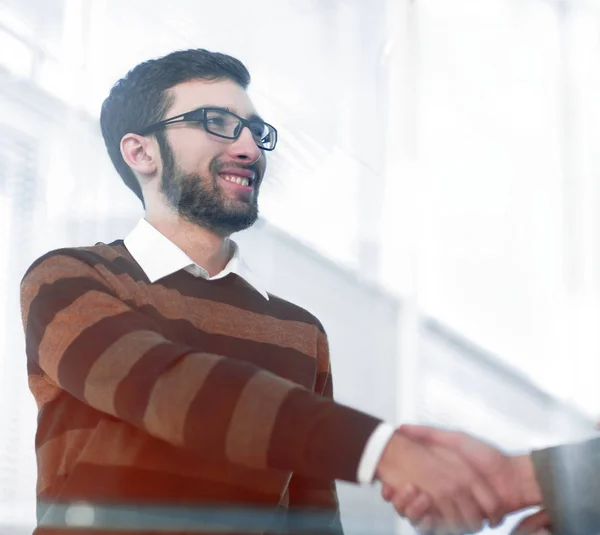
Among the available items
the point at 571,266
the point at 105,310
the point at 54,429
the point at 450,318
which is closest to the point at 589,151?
the point at 571,266

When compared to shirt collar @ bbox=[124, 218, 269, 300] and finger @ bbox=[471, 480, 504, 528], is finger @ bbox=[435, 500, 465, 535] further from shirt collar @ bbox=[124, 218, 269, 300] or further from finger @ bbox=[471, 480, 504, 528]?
shirt collar @ bbox=[124, 218, 269, 300]

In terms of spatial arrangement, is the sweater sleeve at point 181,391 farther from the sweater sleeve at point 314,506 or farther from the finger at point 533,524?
the finger at point 533,524

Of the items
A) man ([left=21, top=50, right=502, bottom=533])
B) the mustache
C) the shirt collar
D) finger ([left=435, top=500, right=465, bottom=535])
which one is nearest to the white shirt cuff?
man ([left=21, top=50, right=502, bottom=533])

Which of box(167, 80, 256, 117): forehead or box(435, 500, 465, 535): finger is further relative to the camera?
box(167, 80, 256, 117): forehead

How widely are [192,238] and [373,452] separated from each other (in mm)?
426

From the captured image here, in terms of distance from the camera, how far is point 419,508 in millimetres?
888

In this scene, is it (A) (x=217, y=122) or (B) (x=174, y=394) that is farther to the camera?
(A) (x=217, y=122)

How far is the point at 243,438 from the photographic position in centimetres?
83

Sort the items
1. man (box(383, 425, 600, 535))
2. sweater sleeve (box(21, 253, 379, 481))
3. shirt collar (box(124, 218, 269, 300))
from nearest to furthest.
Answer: sweater sleeve (box(21, 253, 379, 481)) < man (box(383, 425, 600, 535)) < shirt collar (box(124, 218, 269, 300))

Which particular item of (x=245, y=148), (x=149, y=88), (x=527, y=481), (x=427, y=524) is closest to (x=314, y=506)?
(x=427, y=524)

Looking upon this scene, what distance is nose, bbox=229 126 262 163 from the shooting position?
107 cm

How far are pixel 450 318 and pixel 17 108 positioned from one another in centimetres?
74

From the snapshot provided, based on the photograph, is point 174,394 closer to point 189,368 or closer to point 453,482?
point 189,368

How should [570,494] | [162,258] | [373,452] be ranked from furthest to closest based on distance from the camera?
[162,258], [570,494], [373,452]
